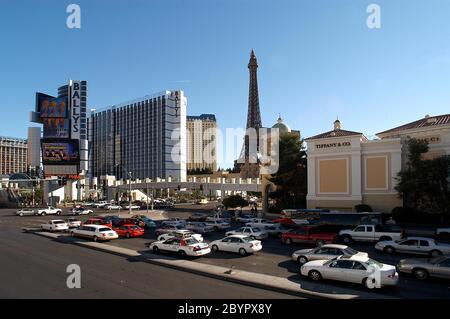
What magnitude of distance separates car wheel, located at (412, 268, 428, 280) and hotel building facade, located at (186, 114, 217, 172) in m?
153

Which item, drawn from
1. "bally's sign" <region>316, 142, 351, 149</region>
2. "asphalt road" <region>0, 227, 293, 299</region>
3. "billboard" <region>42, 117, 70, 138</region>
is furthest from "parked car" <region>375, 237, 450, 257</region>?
"billboard" <region>42, 117, 70, 138</region>

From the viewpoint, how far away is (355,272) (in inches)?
582

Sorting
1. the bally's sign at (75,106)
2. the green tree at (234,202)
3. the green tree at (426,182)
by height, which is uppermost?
the bally's sign at (75,106)

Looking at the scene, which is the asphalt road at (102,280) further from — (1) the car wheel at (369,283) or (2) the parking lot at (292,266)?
(1) the car wheel at (369,283)

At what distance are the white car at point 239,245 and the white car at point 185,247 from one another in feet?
5.78

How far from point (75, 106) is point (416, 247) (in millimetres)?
149811

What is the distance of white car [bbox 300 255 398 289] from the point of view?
1438 cm

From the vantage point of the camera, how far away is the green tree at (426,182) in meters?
34.9

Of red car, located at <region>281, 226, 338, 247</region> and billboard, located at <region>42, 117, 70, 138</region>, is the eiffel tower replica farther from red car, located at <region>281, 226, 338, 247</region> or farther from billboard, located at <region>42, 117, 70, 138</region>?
red car, located at <region>281, 226, 338, 247</region>

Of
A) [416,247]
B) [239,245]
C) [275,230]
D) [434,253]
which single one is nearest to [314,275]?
[239,245]

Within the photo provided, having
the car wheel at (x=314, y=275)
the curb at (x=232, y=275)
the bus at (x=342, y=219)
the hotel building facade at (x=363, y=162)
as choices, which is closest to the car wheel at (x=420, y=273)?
the car wheel at (x=314, y=275)

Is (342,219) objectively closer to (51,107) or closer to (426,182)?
(426,182)
